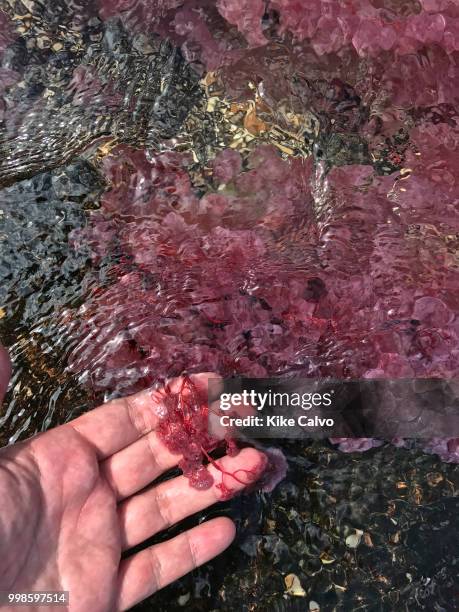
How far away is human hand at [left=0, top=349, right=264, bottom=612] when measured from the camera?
2.12 m

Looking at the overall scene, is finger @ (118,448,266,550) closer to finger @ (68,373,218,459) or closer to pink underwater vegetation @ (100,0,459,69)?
finger @ (68,373,218,459)

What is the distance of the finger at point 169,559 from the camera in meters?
2.34

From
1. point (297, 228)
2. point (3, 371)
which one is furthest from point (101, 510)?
point (297, 228)

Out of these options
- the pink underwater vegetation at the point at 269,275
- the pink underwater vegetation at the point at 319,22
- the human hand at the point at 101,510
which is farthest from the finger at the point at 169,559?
the pink underwater vegetation at the point at 319,22

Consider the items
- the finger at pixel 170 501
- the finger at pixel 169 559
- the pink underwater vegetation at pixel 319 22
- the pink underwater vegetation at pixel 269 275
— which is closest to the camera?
the finger at pixel 169 559

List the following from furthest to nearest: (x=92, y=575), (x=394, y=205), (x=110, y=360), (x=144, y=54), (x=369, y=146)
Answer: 1. (x=144, y=54)
2. (x=369, y=146)
3. (x=394, y=205)
4. (x=110, y=360)
5. (x=92, y=575)

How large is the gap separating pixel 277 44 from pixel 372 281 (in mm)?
1734

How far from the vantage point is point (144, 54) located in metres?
3.85

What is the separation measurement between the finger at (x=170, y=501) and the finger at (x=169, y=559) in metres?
0.07

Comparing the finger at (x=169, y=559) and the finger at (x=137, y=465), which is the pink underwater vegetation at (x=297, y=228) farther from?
the finger at (x=169, y=559)

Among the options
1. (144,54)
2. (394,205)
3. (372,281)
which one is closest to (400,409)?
(372,281)

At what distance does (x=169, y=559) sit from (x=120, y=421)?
591 millimetres

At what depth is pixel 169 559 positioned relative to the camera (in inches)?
95.0

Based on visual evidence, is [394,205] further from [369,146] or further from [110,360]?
[110,360]
